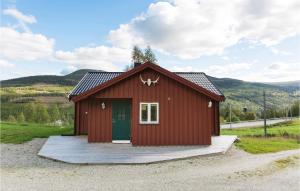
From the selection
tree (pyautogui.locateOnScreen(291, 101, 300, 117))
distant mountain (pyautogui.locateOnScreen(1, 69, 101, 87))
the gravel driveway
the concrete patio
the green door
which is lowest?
the gravel driveway

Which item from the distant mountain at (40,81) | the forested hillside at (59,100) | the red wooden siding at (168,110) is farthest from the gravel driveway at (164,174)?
the distant mountain at (40,81)

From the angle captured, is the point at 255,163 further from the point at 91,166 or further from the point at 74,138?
the point at 74,138

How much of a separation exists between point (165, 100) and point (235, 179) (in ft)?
22.5

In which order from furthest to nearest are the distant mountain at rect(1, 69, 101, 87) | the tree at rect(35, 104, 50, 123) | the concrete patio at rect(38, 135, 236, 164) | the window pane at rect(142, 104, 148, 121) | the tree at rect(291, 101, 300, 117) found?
the distant mountain at rect(1, 69, 101, 87), the tree at rect(35, 104, 50, 123), the tree at rect(291, 101, 300, 117), the window pane at rect(142, 104, 148, 121), the concrete patio at rect(38, 135, 236, 164)

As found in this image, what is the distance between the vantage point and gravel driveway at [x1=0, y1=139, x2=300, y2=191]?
29.9 feet

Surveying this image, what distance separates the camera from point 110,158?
1284 cm

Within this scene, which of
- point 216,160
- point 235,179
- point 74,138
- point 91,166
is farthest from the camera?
point 74,138

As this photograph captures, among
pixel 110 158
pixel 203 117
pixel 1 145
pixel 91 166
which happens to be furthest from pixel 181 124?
pixel 1 145

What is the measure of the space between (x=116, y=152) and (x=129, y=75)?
3.67m

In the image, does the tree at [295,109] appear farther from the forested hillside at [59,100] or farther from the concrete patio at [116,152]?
A: the concrete patio at [116,152]

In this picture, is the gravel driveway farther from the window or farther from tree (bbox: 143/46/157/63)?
tree (bbox: 143/46/157/63)

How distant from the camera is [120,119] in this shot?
1698cm

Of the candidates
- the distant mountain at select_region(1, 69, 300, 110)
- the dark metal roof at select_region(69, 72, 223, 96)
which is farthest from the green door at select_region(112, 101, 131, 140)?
the distant mountain at select_region(1, 69, 300, 110)

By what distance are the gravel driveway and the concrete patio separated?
0.44 metres
